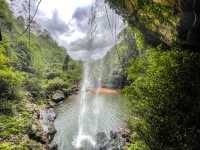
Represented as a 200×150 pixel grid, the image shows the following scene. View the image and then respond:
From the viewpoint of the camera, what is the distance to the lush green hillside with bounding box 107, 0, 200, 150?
9670 mm

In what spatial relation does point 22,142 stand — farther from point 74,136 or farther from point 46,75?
point 46,75

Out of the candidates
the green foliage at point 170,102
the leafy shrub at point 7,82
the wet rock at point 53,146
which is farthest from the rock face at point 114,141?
the leafy shrub at point 7,82

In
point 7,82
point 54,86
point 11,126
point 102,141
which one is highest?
point 7,82

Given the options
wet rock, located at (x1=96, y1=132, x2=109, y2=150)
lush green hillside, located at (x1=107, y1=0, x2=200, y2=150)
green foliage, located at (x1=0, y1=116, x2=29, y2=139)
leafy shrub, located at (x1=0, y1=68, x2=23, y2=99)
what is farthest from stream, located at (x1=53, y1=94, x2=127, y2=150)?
lush green hillside, located at (x1=107, y1=0, x2=200, y2=150)

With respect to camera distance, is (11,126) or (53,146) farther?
(53,146)

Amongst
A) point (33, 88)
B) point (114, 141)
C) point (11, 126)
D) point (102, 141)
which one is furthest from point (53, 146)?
point (33, 88)

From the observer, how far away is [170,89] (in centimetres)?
1046

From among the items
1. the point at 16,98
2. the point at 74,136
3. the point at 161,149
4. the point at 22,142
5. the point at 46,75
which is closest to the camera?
the point at 161,149

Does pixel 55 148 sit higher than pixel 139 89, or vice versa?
pixel 139 89

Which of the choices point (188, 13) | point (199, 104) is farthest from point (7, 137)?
point (188, 13)

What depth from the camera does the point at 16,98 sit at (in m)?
28.2

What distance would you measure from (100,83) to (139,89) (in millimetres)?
68131

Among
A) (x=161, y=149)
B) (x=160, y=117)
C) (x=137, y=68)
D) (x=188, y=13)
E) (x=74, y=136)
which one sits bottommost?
(x=74, y=136)

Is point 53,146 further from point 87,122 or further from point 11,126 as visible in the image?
point 87,122
